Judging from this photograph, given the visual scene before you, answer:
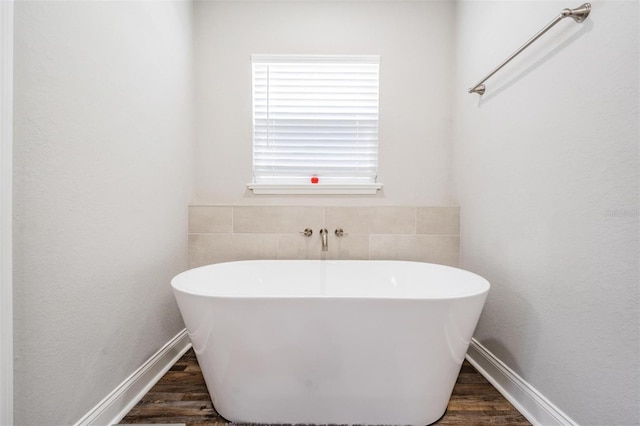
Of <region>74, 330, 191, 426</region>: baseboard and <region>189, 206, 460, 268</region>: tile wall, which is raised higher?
<region>189, 206, 460, 268</region>: tile wall

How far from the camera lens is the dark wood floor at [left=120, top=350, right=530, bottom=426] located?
1238mm

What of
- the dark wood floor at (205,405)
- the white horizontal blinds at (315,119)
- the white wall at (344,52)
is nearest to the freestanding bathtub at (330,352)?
the dark wood floor at (205,405)

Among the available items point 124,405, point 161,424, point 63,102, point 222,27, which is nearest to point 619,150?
point 63,102

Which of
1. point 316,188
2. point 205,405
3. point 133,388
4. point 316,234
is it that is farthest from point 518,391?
point 133,388

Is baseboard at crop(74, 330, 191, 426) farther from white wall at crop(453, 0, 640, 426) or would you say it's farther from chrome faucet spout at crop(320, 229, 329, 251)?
white wall at crop(453, 0, 640, 426)

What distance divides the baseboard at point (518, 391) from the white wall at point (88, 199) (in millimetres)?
1774

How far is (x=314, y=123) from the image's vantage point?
82.1 inches

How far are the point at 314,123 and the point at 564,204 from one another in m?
1.51

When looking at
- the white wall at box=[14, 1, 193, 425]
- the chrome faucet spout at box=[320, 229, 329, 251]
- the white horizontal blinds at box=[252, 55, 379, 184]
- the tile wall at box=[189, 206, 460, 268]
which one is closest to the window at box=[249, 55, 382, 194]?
the white horizontal blinds at box=[252, 55, 379, 184]

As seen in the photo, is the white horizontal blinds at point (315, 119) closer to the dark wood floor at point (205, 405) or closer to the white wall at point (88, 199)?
the white wall at point (88, 199)

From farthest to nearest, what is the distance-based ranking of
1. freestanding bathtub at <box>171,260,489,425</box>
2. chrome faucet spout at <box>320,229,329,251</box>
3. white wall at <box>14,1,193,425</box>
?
chrome faucet spout at <box>320,229,329,251</box>, freestanding bathtub at <box>171,260,489,425</box>, white wall at <box>14,1,193,425</box>

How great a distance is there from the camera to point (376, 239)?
200 cm

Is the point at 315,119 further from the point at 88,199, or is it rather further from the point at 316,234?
the point at 88,199

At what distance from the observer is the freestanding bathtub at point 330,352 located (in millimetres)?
1071
